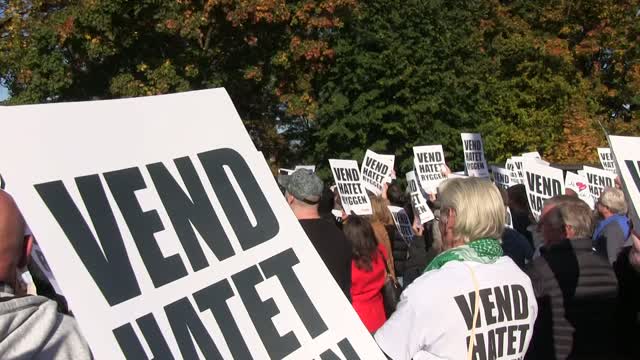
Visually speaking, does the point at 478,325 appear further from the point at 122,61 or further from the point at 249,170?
the point at 122,61

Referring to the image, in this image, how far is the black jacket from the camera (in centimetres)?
402

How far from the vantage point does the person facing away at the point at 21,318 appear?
1798mm

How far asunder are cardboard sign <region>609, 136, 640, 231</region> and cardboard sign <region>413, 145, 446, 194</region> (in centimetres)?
509

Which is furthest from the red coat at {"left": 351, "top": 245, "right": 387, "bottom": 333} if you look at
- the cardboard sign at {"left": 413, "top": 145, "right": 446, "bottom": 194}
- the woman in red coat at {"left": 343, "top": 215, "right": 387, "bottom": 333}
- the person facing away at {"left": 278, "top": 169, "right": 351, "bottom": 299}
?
the cardboard sign at {"left": 413, "top": 145, "right": 446, "bottom": 194}

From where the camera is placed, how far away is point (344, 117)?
2588 centimetres

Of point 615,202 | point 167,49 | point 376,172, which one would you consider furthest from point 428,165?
point 167,49

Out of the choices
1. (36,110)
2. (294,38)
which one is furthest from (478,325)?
(294,38)

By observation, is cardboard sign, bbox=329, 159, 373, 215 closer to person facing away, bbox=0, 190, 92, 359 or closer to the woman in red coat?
the woman in red coat

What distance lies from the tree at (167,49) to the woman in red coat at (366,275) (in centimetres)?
1690

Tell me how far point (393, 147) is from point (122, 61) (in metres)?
8.87

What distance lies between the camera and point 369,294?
204 inches

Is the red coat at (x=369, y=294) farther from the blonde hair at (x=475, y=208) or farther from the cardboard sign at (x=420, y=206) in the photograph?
the cardboard sign at (x=420, y=206)

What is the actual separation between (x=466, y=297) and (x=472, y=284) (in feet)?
0.19

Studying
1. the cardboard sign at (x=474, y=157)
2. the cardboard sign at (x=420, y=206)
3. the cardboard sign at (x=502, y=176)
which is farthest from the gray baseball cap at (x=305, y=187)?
the cardboard sign at (x=502, y=176)
